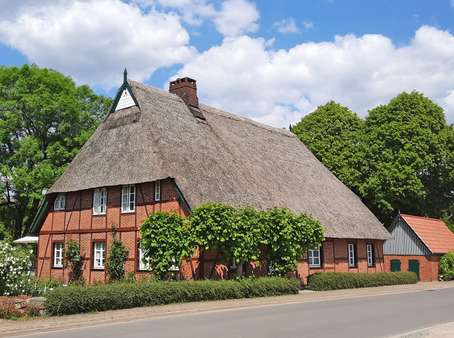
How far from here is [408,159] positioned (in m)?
38.7

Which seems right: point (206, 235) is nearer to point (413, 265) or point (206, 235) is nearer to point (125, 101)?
point (125, 101)

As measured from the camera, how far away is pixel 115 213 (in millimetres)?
24375

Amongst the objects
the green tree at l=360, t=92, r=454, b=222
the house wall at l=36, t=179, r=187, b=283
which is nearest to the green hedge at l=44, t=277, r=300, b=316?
the house wall at l=36, t=179, r=187, b=283

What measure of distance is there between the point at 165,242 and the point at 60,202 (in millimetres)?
9991

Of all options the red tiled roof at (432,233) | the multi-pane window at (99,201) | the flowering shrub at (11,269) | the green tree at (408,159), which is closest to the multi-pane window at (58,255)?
the multi-pane window at (99,201)

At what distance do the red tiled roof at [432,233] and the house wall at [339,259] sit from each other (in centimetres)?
465

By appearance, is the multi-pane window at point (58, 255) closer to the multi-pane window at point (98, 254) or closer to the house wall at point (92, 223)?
the house wall at point (92, 223)

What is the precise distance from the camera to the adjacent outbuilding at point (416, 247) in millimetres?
34656

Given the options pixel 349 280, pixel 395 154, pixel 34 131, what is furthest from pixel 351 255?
pixel 34 131

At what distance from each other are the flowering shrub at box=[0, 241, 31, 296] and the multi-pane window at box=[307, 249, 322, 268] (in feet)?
49.3

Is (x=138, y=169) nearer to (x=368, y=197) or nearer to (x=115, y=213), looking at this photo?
(x=115, y=213)

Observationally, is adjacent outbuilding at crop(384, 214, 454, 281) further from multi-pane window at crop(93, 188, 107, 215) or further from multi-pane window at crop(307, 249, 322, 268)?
multi-pane window at crop(93, 188, 107, 215)

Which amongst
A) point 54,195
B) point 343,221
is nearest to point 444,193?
point 343,221

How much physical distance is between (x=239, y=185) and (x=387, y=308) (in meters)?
10.4
